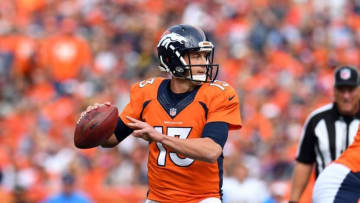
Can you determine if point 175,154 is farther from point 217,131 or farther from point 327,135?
point 327,135

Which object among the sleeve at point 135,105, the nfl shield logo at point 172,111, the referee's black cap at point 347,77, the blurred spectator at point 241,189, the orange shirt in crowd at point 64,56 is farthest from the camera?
the orange shirt in crowd at point 64,56

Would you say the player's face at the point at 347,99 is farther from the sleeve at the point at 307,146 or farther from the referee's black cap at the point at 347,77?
the sleeve at the point at 307,146

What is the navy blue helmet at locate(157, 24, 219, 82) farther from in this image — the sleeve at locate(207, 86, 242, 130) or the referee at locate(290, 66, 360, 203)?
the referee at locate(290, 66, 360, 203)

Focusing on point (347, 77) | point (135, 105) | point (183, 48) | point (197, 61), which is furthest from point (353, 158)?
point (347, 77)

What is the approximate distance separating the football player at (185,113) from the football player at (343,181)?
628 mm

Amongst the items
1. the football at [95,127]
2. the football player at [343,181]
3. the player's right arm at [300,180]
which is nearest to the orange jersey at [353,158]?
the football player at [343,181]

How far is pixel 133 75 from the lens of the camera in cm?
1247

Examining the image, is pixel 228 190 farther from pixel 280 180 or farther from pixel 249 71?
pixel 249 71

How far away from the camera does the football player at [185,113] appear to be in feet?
16.4

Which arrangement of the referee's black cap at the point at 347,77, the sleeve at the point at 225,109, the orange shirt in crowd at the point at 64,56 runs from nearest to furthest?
1. the sleeve at the point at 225,109
2. the referee's black cap at the point at 347,77
3. the orange shirt in crowd at the point at 64,56

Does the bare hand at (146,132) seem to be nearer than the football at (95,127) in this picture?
Yes

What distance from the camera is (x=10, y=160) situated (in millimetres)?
10359

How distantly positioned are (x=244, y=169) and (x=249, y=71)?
3.64m

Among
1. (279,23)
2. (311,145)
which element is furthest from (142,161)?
(279,23)
